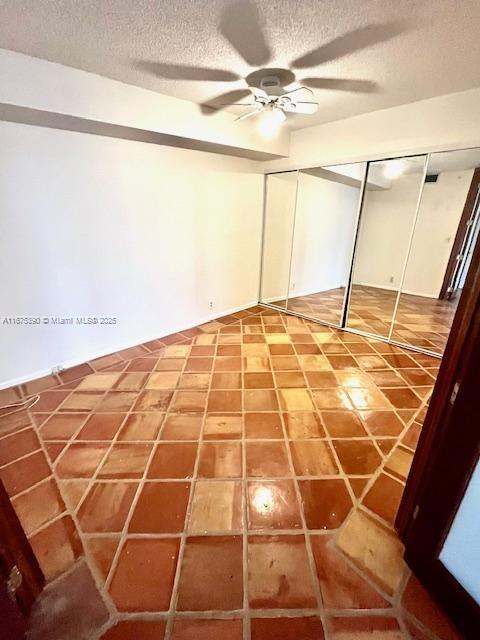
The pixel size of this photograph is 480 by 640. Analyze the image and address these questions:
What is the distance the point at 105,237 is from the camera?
2656 millimetres

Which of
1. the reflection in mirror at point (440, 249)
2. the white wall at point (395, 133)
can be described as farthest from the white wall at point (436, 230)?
the white wall at point (395, 133)

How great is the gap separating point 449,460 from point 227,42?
2561 mm

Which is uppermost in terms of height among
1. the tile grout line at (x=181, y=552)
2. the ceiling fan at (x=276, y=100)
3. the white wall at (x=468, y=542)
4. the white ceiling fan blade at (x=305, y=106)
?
the ceiling fan at (x=276, y=100)

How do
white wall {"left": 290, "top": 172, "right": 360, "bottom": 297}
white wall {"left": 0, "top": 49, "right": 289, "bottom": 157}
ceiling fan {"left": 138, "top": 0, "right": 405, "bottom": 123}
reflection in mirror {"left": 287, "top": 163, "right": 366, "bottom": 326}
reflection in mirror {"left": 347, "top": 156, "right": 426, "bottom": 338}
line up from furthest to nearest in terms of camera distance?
white wall {"left": 290, "top": 172, "right": 360, "bottom": 297} → reflection in mirror {"left": 287, "top": 163, "right": 366, "bottom": 326} → reflection in mirror {"left": 347, "top": 156, "right": 426, "bottom": 338} → white wall {"left": 0, "top": 49, "right": 289, "bottom": 157} → ceiling fan {"left": 138, "top": 0, "right": 405, "bottom": 123}

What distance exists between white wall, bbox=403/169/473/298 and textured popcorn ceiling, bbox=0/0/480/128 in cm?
165

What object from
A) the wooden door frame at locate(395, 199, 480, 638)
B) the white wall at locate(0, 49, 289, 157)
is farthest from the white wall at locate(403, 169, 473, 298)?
the wooden door frame at locate(395, 199, 480, 638)

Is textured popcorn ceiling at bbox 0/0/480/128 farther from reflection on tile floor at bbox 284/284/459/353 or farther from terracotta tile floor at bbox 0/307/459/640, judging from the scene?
reflection on tile floor at bbox 284/284/459/353

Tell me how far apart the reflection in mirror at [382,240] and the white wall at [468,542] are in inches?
114

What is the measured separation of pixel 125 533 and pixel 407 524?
130 centimetres

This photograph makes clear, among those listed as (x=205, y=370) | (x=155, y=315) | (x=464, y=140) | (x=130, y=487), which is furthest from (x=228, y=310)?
(x=464, y=140)

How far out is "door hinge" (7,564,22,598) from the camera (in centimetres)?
88

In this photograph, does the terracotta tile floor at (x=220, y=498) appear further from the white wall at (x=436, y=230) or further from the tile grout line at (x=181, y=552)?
the white wall at (x=436, y=230)

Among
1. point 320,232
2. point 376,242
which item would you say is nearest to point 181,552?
point 376,242

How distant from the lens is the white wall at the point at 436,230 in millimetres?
3662
